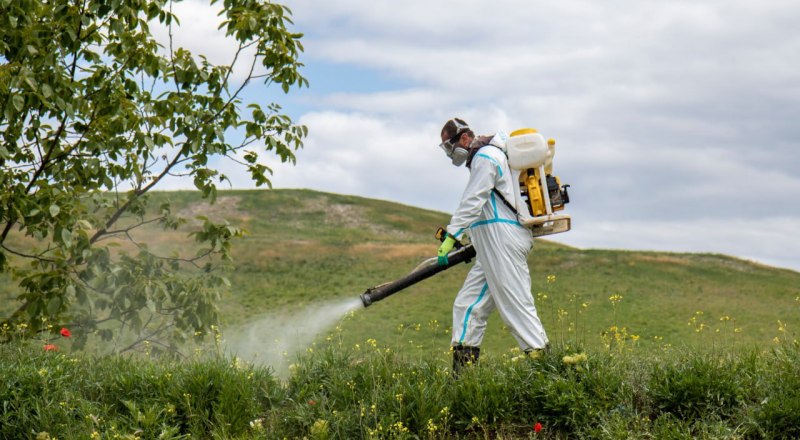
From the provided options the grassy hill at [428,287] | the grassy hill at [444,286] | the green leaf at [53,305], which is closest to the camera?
the green leaf at [53,305]

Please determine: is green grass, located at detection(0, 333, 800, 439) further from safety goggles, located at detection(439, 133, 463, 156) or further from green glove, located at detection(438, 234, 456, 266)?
safety goggles, located at detection(439, 133, 463, 156)

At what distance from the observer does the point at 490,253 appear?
870 centimetres

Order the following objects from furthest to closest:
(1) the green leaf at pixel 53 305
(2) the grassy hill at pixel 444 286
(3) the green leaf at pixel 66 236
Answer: (2) the grassy hill at pixel 444 286 → (1) the green leaf at pixel 53 305 → (3) the green leaf at pixel 66 236

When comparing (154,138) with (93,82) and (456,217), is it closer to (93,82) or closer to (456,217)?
(93,82)

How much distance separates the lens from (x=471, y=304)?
892 cm

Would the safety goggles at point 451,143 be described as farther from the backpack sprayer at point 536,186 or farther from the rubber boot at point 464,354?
the rubber boot at point 464,354

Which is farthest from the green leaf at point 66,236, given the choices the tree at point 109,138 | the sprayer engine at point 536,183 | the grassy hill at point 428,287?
the grassy hill at point 428,287

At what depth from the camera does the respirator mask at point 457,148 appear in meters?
9.12

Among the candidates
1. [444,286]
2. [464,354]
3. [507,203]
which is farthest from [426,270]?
[444,286]

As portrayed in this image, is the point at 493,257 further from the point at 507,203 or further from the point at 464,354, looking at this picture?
the point at 464,354

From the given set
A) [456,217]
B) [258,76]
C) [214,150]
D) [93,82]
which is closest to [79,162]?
[93,82]

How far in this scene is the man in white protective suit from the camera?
8586mm

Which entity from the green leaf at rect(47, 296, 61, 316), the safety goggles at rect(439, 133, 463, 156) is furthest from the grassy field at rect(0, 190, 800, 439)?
the safety goggles at rect(439, 133, 463, 156)

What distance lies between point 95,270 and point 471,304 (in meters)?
5.49
